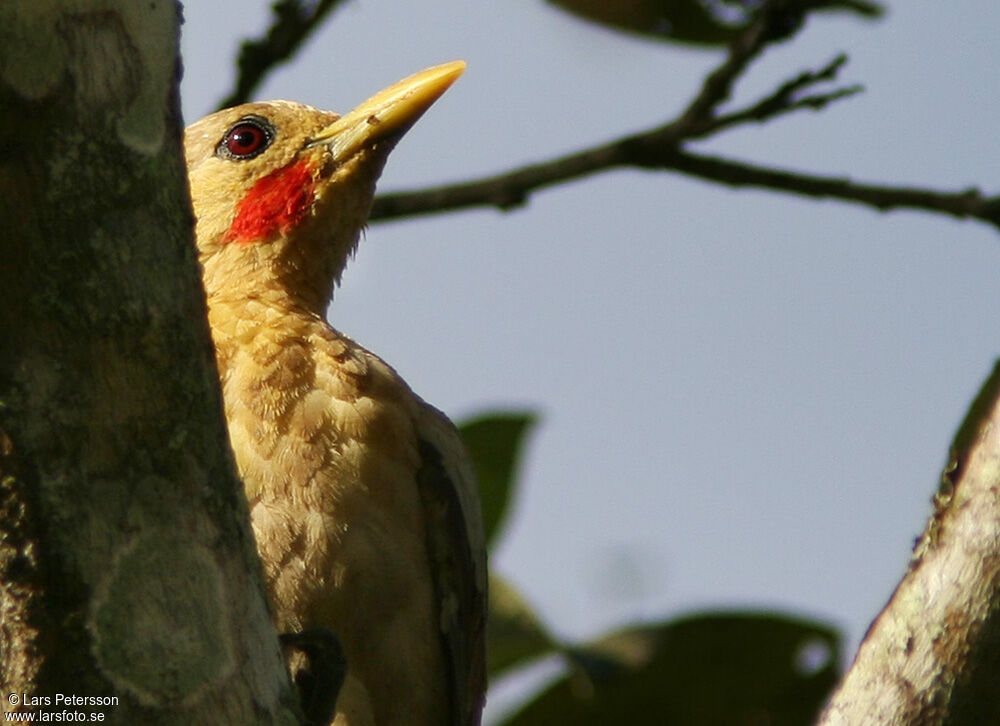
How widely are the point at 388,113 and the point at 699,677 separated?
2.25m

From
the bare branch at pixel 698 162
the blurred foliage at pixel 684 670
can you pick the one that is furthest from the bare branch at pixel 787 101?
the blurred foliage at pixel 684 670

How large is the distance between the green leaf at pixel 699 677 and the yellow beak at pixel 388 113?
6.39ft

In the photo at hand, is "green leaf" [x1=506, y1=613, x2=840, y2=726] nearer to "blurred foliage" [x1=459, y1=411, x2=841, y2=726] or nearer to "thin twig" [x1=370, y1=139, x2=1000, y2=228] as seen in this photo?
"blurred foliage" [x1=459, y1=411, x2=841, y2=726]

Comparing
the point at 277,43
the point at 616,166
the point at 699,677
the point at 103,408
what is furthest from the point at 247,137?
the point at 103,408

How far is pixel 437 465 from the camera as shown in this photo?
433 cm

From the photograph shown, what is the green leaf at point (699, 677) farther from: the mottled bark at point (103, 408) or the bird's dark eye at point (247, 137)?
the mottled bark at point (103, 408)

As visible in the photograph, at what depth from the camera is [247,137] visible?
5238 mm

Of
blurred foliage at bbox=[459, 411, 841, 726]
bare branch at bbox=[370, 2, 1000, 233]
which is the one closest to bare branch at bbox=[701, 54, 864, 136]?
bare branch at bbox=[370, 2, 1000, 233]

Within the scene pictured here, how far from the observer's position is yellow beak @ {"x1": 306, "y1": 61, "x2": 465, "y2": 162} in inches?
193

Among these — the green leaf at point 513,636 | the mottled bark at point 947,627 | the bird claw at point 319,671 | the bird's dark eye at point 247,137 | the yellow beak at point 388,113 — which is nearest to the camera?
the mottled bark at point 947,627

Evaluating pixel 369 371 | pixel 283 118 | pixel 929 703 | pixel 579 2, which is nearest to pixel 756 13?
pixel 579 2

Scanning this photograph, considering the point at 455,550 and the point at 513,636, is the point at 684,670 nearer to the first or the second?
the point at 513,636

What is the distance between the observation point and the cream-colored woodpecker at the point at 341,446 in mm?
3938

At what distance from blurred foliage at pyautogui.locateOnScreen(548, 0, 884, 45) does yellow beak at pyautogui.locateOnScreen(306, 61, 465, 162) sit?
1.18m
